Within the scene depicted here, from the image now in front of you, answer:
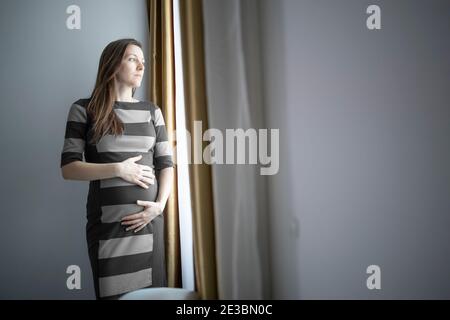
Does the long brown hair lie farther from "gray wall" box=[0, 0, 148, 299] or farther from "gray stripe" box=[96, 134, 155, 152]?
"gray wall" box=[0, 0, 148, 299]

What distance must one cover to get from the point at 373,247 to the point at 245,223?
325 millimetres

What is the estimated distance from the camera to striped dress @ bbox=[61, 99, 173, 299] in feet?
3.56

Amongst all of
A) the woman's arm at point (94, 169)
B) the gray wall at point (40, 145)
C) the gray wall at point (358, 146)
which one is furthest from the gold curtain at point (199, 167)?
the gray wall at point (40, 145)

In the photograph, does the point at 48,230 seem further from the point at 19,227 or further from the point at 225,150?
the point at 225,150

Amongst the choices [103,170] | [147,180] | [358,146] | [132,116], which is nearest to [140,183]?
[147,180]

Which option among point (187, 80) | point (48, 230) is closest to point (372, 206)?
point (187, 80)

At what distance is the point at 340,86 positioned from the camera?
0.85 m

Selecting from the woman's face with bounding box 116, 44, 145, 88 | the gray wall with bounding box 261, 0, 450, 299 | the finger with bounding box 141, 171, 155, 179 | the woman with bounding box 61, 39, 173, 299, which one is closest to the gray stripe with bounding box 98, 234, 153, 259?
the woman with bounding box 61, 39, 173, 299

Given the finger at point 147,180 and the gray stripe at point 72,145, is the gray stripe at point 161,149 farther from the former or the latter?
the gray stripe at point 72,145

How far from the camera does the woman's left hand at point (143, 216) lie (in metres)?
1.10

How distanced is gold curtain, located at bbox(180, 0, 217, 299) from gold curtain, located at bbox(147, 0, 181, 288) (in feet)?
1.21

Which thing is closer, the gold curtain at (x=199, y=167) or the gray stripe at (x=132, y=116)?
the gold curtain at (x=199, y=167)

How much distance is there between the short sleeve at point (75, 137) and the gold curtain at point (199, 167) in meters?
0.41

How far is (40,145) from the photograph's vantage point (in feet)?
4.49
